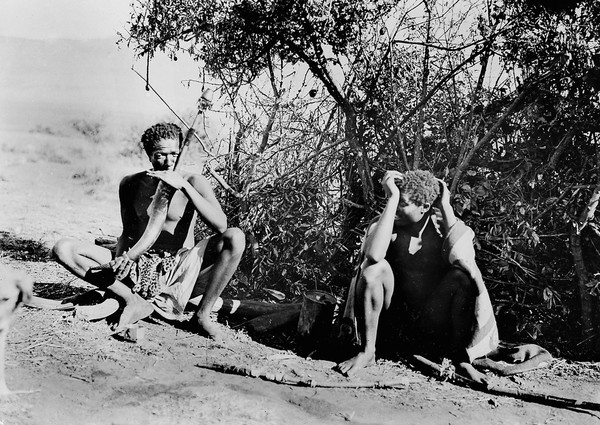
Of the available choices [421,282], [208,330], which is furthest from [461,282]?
[208,330]

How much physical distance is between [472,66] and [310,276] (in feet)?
7.90

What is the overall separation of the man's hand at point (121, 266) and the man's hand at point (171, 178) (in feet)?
1.98

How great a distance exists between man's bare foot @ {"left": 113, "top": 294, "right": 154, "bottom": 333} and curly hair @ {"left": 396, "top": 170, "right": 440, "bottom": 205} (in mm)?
2066

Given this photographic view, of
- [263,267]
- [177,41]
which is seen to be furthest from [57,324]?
[177,41]

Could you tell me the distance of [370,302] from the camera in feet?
12.5

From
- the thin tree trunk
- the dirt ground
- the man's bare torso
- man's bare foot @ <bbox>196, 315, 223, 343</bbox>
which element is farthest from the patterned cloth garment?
the thin tree trunk

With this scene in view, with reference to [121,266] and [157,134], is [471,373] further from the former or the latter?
[157,134]

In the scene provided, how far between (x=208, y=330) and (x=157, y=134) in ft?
4.94

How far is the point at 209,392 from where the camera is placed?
3301mm

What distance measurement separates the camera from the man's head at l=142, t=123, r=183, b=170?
429 cm

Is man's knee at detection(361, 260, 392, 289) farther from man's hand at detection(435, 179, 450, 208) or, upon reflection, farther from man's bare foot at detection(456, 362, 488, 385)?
man's bare foot at detection(456, 362, 488, 385)

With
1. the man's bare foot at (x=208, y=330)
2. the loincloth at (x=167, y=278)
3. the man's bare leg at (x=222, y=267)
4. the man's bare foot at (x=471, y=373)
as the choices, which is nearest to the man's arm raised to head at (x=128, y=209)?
the loincloth at (x=167, y=278)

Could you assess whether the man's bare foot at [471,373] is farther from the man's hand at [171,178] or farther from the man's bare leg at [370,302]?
the man's hand at [171,178]

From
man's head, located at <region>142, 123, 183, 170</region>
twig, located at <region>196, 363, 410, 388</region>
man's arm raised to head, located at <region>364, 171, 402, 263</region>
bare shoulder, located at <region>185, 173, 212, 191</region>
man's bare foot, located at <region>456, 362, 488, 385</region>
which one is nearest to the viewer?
twig, located at <region>196, 363, 410, 388</region>
